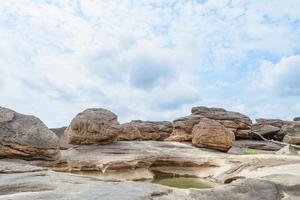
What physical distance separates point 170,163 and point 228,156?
3.40 metres

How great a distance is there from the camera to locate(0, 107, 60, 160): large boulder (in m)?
16.2

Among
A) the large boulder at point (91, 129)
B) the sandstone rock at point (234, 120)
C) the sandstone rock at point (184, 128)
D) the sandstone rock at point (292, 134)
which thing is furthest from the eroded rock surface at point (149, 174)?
the sandstone rock at point (292, 134)

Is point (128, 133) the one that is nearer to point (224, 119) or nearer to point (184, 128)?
point (184, 128)

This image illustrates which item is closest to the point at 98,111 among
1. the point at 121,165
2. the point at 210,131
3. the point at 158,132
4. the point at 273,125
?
the point at 121,165

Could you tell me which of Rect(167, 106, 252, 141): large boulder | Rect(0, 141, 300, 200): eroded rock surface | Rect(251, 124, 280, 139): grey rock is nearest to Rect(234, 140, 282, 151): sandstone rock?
Rect(167, 106, 252, 141): large boulder

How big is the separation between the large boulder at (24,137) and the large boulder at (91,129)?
19.0 feet

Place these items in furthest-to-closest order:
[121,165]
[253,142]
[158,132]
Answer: [158,132], [253,142], [121,165]

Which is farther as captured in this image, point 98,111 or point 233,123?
point 233,123

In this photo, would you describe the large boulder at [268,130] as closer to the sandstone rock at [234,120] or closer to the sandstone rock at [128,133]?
the sandstone rock at [234,120]

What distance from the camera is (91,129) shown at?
23031mm

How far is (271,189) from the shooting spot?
921 cm

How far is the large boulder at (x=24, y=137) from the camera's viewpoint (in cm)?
1622

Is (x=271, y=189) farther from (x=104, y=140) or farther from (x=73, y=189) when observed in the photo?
(x=104, y=140)

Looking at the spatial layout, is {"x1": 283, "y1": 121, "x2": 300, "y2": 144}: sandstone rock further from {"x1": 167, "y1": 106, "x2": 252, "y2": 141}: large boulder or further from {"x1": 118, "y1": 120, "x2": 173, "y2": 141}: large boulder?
{"x1": 118, "y1": 120, "x2": 173, "y2": 141}: large boulder
